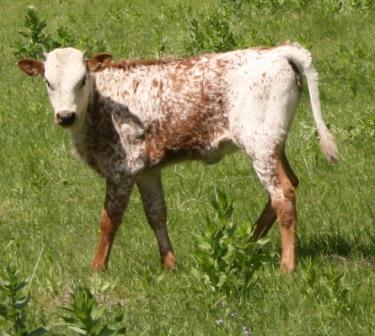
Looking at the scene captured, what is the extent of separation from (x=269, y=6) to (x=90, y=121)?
33.2 feet

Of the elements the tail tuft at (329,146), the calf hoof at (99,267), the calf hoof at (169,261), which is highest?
the tail tuft at (329,146)

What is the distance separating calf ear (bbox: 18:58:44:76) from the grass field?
171cm

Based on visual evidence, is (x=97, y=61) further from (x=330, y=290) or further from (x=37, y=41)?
(x=37, y=41)

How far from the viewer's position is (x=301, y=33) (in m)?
17.0

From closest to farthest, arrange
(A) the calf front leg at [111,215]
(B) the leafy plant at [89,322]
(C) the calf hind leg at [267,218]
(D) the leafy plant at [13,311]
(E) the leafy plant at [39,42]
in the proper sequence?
1. (B) the leafy plant at [89,322]
2. (D) the leafy plant at [13,311]
3. (A) the calf front leg at [111,215]
4. (C) the calf hind leg at [267,218]
5. (E) the leafy plant at [39,42]

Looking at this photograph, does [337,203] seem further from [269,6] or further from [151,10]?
[151,10]

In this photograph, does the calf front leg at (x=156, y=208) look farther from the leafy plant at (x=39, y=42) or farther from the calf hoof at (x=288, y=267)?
the leafy plant at (x=39, y=42)

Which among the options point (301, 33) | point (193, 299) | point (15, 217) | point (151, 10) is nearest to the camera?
point (193, 299)

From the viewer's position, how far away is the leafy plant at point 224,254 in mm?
7441

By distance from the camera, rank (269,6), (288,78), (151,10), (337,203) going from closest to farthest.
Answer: (288,78)
(337,203)
(269,6)
(151,10)

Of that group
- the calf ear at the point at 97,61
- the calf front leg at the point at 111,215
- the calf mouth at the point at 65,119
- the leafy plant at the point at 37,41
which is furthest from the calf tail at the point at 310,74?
the leafy plant at the point at 37,41

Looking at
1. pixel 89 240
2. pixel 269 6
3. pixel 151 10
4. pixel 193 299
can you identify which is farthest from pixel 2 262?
pixel 151 10

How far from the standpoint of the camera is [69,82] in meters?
8.92

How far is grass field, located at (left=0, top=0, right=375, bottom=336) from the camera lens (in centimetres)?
724
